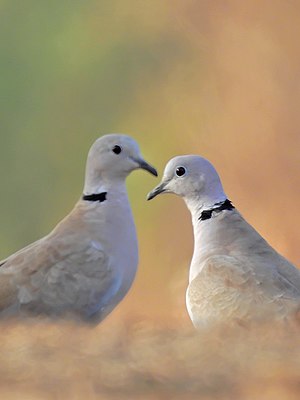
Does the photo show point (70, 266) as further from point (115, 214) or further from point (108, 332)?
point (108, 332)

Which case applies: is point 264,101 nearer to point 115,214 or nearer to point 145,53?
point 145,53

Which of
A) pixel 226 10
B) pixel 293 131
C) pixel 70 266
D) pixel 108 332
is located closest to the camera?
pixel 108 332

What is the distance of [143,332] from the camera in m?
0.45

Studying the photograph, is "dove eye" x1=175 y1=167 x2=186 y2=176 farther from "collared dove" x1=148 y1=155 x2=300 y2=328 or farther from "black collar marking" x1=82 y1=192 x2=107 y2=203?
"black collar marking" x1=82 y1=192 x2=107 y2=203

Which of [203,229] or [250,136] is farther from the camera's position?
[250,136]

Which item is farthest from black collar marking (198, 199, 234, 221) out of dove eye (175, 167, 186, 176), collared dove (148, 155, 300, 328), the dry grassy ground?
the dry grassy ground

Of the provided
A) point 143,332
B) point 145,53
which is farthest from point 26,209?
point 143,332

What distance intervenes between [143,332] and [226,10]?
278 cm

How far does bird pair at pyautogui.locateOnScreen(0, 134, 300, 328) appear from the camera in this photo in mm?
1349

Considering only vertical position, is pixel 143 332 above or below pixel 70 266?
Answer: above

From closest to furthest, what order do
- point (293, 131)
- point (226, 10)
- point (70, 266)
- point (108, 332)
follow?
1. point (108, 332)
2. point (70, 266)
3. point (293, 131)
4. point (226, 10)

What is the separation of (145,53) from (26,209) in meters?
0.67

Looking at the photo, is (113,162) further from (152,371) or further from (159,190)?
(152,371)

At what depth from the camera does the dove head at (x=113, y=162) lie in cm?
164
